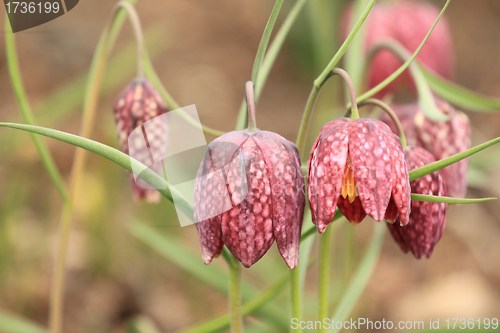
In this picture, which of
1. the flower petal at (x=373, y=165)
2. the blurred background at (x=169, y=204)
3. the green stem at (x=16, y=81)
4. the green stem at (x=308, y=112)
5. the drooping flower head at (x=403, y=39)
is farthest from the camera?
the blurred background at (x=169, y=204)

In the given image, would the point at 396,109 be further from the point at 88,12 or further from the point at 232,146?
the point at 88,12

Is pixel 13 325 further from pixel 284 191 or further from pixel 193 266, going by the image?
pixel 284 191

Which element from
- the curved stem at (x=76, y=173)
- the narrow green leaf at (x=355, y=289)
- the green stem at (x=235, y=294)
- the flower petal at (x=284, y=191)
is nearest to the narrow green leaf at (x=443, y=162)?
the flower petal at (x=284, y=191)

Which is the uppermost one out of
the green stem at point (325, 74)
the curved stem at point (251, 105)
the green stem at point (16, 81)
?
the green stem at point (16, 81)

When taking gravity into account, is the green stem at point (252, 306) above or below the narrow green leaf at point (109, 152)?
below

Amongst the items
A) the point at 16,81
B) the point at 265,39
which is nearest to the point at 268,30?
the point at 265,39

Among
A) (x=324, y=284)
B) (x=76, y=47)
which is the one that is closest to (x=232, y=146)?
(x=324, y=284)

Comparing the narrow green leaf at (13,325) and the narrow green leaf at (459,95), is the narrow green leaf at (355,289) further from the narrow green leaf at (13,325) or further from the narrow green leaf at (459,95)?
the narrow green leaf at (13,325)
